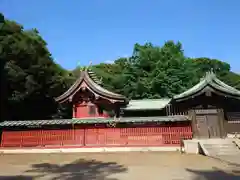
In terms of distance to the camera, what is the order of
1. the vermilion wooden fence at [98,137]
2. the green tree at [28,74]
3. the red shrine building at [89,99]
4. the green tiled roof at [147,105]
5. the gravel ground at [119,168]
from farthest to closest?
the green tree at [28,74] → the green tiled roof at [147,105] → the red shrine building at [89,99] → the vermilion wooden fence at [98,137] → the gravel ground at [119,168]

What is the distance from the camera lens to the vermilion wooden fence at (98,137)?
1994 centimetres

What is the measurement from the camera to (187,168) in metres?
13.0

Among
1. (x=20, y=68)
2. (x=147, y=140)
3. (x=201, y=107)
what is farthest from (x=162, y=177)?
(x=20, y=68)

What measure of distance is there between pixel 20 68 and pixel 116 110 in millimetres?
11335

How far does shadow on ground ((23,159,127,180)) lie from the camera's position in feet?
38.6

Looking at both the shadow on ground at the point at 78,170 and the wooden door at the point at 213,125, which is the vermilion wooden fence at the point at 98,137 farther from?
the shadow on ground at the point at 78,170

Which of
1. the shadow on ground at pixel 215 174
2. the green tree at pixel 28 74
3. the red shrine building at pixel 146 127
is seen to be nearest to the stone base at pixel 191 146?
the red shrine building at pixel 146 127

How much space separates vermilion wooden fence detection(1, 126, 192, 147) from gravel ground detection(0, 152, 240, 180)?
1.91 metres

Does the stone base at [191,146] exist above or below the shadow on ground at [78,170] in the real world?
above

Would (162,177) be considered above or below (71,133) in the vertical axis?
below

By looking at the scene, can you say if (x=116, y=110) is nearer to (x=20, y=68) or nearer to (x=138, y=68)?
(x=20, y=68)

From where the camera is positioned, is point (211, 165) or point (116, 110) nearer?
point (211, 165)

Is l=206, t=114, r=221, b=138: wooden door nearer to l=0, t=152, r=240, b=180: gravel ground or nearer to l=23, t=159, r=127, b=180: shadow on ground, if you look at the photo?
l=0, t=152, r=240, b=180: gravel ground

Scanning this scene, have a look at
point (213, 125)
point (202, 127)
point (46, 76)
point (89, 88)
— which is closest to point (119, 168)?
point (202, 127)
